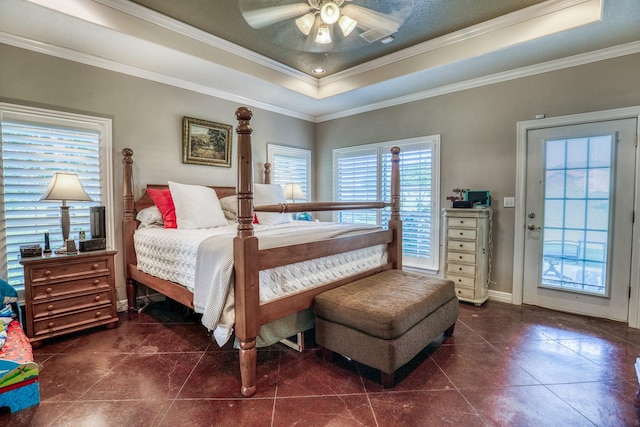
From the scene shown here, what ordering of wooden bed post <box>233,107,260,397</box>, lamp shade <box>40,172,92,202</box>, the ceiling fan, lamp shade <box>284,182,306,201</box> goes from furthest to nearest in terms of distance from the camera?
lamp shade <box>284,182,306,201</box>, lamp shade <box>40,172,92,202</box>, the ceiling fan, wooden bed post <box>233,107,260,397</box>

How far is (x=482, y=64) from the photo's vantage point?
3141 millimetres

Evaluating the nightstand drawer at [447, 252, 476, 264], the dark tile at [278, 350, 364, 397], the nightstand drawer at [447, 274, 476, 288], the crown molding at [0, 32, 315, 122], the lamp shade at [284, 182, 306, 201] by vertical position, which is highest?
the crown molding at [0, 32, 315, 122]

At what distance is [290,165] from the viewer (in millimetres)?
4941

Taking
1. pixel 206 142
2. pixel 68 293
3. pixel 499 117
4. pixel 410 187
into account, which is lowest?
pixel 68 293

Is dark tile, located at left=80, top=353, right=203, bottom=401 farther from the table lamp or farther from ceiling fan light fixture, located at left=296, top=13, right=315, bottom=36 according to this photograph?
ceiling fan light fixture, located at left=296, top=13, right=315, bottom=36

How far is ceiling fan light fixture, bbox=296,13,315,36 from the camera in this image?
2.22 metres

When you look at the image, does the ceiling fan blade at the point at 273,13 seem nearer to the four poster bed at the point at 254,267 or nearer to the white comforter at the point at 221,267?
the four poster bed at the point at 254,267

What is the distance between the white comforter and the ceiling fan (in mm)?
1531

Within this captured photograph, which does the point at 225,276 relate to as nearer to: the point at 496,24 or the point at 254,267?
the point at 254,267

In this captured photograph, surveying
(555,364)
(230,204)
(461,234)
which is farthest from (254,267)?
(461,234)

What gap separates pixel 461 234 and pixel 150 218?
333 cm

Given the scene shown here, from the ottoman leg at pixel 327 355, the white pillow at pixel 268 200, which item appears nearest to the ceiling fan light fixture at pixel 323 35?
the white pillow at pixel 268 200

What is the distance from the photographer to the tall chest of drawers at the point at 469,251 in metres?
3.33

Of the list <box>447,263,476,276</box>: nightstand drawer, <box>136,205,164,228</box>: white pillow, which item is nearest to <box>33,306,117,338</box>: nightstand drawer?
<box>136,205,164,228</box>: white pillow
